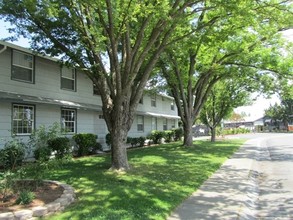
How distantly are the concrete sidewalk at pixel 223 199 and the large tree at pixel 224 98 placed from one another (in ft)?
67.4

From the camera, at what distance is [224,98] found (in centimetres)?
3197

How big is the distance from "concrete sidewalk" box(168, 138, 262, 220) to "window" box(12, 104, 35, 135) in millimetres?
8901

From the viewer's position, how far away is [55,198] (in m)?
6.89

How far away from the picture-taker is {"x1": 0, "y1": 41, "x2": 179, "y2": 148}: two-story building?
560 inches

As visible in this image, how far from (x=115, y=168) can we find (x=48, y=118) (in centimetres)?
697

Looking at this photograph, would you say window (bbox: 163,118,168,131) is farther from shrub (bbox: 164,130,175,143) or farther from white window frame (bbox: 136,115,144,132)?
white window frame (bbox: 136,115,144,132)

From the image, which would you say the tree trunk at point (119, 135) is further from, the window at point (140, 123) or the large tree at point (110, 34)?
the window at point (140, 123)

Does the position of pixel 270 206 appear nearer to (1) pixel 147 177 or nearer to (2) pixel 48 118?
(1) pixel 147 177

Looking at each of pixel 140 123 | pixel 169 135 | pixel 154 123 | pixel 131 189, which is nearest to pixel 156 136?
pixel 140 123

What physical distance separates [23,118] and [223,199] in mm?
10520

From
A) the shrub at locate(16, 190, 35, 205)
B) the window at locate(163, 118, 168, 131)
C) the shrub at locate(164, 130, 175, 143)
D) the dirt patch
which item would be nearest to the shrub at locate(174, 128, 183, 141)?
the shrub at locate(164, 130, 175, 143)

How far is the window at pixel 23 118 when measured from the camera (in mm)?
14664

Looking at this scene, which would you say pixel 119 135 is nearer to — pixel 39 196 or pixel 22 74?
pixel 39 196

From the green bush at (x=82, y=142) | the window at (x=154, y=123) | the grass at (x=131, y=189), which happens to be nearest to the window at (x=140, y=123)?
the window at (x=154, y=123)
